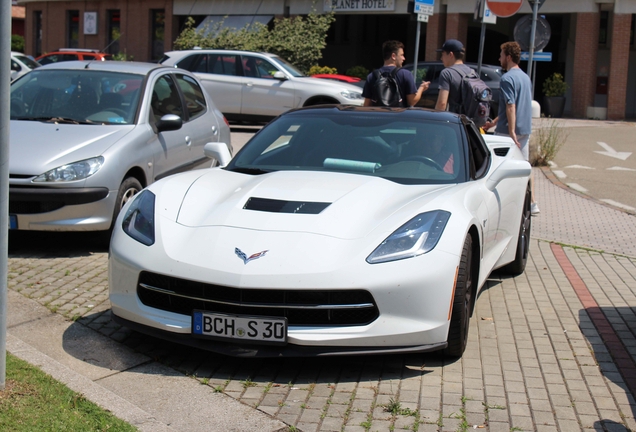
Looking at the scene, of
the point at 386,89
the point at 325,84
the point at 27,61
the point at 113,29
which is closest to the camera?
the point at 386,89

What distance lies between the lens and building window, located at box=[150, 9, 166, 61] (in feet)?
135

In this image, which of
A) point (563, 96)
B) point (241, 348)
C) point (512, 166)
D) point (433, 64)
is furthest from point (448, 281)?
point (563, 96)

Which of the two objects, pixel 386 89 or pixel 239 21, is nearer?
pixel 386 89

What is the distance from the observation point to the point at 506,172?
562 centimetres

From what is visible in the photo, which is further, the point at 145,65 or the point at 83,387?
the point at 145,65

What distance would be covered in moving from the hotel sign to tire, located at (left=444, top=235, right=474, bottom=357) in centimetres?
2921

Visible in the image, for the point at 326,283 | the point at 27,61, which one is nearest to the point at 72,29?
the point at 27,61

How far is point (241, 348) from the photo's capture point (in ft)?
13.9

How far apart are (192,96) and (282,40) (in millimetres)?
21846

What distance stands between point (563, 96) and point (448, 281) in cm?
2650

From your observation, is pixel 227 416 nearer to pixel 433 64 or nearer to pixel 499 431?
pixel 499 431

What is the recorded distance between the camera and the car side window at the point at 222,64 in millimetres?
18219

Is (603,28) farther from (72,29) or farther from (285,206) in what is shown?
(285,206)

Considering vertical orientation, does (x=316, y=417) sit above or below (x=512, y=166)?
below
